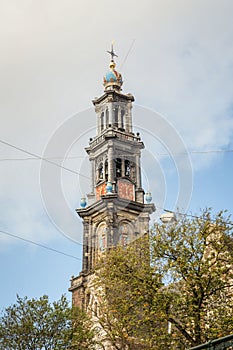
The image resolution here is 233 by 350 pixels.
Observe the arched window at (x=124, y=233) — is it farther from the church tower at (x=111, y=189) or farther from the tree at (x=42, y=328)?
the tree at (x=42, y=328)

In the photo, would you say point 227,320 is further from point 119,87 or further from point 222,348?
point 119,87

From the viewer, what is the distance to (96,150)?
3477 inches

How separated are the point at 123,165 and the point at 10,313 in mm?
42546

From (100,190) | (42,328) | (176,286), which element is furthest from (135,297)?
(100,190)

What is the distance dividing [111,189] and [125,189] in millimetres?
3036

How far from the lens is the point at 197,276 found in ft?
103

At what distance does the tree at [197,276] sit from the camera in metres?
30.5

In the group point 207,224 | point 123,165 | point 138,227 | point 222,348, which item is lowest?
point 222,348

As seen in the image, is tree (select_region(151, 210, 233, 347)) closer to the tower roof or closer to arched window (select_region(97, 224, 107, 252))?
arched window (select_region(97, 224, 107, 252))

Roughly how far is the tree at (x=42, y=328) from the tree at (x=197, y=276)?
54.5 feet

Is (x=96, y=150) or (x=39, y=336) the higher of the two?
(x=96, y=150)

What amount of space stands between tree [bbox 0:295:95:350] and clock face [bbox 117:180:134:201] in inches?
1390

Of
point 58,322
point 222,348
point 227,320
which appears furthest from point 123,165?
point 222,348

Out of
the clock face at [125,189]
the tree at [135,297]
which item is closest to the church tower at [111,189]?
the clock face at [125,189]
